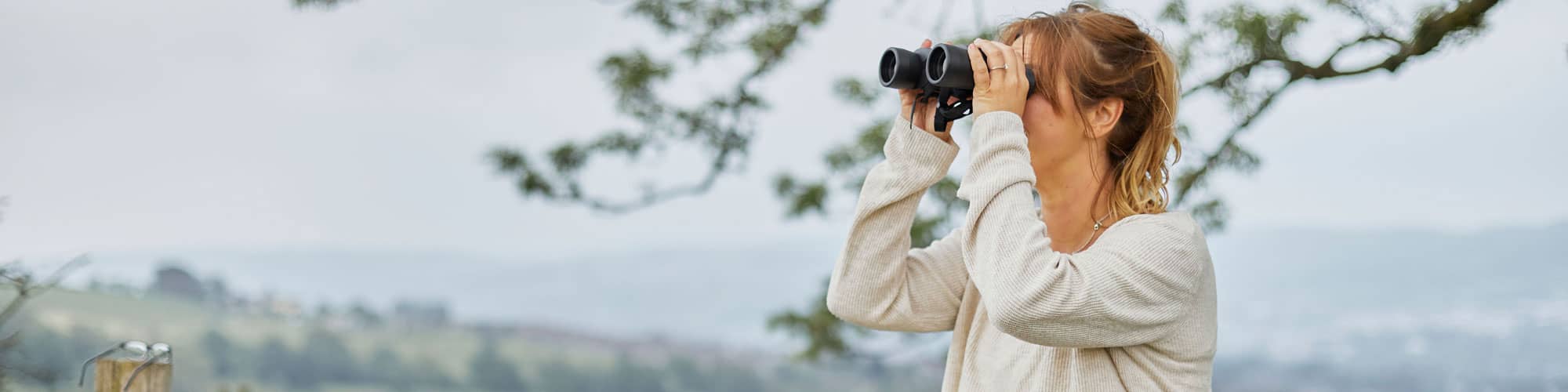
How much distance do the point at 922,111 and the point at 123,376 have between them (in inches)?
40.7

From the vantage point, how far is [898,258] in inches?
48.7

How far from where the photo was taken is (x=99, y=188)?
5.57 meters

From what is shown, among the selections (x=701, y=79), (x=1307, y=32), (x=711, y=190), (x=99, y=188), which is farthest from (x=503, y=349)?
(x=1307, y=32)

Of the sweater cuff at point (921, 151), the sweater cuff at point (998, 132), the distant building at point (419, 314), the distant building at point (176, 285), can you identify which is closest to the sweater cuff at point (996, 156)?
the sweater cuff at point (998, 132)

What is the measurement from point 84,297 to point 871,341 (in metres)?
3.30

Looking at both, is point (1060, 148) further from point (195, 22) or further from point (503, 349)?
point (503, 349)

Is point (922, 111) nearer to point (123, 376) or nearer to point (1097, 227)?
point (1097, 227)

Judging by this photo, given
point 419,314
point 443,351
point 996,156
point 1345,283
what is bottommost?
point 443,351

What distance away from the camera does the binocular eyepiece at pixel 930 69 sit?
109 centimetres

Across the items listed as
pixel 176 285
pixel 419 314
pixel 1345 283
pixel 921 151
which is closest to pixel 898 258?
pixel 921 151

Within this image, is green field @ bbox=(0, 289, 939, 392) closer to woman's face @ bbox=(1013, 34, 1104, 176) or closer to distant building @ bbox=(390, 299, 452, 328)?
distant building @ bbox=(390, 299, 452, 328)

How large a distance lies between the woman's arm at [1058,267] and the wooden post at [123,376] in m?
1.05

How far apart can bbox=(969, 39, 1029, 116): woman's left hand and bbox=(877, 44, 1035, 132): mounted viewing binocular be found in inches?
0.5

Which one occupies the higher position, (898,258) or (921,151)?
(921,151)
